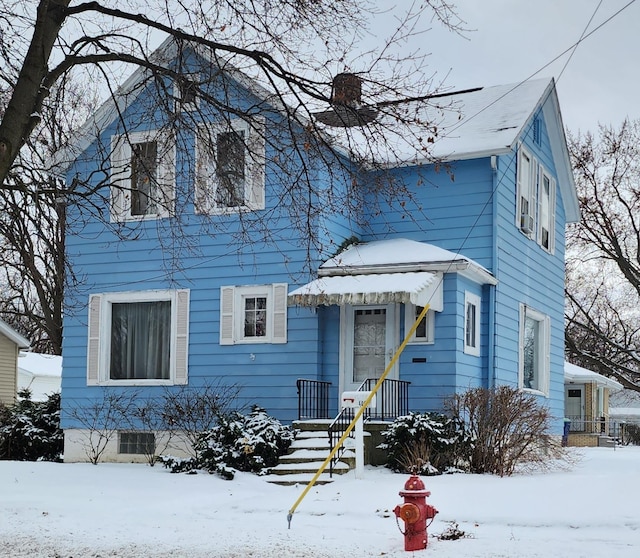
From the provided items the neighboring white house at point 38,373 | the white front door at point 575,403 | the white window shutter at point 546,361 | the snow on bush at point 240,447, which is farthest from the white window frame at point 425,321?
the neighboring white house at point 38,373

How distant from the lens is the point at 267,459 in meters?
14.5

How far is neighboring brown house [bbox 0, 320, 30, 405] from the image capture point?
32.7 meters

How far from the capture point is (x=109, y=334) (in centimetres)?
1814

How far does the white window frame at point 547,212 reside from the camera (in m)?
20.0

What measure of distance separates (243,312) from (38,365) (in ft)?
79.3

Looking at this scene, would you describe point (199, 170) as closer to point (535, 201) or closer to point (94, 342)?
point (94, 342)

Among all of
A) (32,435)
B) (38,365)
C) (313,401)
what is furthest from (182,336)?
(38,365)

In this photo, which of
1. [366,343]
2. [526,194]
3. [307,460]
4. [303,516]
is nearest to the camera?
[303,516]

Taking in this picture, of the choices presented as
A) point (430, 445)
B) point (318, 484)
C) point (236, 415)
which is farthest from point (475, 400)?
point (236, 415)

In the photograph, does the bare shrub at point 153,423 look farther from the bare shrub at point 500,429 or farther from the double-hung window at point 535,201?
the double-hung window at point 535,201

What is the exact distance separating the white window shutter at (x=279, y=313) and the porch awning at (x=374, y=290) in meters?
0.78

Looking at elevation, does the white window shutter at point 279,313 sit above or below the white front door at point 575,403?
above

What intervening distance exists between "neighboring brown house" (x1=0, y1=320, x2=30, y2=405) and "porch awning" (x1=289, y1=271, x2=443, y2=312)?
65.5 ft

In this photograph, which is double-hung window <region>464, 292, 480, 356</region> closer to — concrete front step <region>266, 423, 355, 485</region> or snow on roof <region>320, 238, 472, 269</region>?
snow on roof <region>320, 238, 472, 269</region>
